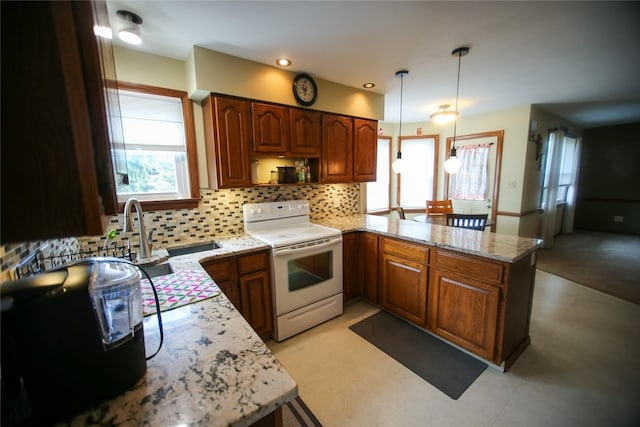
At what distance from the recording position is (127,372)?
2.27 feet

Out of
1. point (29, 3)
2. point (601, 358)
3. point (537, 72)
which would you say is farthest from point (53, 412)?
point (537, 72)

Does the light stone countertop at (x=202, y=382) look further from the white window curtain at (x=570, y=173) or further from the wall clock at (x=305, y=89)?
the white window curtain at (x=570, y=173)

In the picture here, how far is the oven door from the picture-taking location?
216 cm

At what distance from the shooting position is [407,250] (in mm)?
2324

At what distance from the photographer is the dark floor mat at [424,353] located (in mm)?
1817

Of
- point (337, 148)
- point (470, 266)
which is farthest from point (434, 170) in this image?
point (470, 266)

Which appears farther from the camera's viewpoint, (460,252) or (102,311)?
(460,252)

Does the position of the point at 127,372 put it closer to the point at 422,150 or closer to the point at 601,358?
the point at 601,358

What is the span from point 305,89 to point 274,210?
131cm

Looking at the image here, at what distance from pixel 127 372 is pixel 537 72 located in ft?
12.8

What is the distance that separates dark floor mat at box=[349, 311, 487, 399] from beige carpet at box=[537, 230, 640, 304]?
2634 millimetres

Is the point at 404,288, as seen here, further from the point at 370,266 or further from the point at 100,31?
the point at 100,31

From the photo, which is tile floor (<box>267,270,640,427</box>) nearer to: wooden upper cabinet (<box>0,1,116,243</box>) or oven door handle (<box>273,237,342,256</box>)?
oven door handle (<box>273,237,342,256</box>)

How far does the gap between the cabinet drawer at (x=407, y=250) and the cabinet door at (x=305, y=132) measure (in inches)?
48.4
